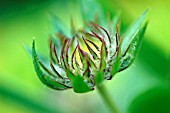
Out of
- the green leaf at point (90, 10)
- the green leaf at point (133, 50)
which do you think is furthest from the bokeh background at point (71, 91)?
the green leaf at point (133, 50)

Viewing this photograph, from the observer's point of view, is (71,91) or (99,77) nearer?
(99,77)

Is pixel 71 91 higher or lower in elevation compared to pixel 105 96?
lower

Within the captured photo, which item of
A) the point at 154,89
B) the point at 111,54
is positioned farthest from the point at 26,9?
the point at 111,54

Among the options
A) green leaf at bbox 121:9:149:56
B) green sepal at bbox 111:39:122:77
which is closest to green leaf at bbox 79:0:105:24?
green leaf at bbox 121:9:149:56

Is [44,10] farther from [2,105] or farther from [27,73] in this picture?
[2,105]

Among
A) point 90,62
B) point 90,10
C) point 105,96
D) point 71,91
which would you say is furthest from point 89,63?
point 71,91

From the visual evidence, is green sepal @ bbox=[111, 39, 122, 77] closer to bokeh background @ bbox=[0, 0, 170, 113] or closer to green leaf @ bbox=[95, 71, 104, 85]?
green leaf @ bbox=[95, 71, 104, 85]

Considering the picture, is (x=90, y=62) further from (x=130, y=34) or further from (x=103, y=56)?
(x=130, y=34)
